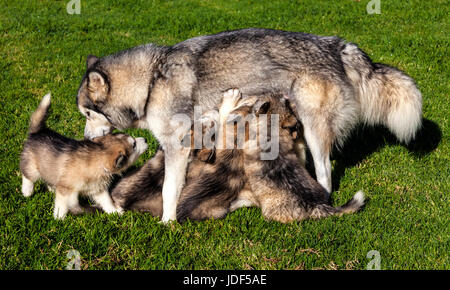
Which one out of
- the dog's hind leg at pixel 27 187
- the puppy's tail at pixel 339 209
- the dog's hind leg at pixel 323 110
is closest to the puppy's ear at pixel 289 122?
the dog's hind leg at pixel 323 110

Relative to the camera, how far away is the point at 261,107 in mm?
4855

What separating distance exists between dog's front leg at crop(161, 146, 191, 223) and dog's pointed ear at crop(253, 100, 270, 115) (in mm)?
894

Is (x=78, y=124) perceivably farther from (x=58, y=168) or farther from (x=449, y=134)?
(x=449, y=134)

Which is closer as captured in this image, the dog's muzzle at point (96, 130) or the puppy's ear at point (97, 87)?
the puppy's ear at point (97, 87)

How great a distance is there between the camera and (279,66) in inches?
197

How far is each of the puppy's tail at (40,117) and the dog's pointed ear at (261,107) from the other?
2394 millimetres

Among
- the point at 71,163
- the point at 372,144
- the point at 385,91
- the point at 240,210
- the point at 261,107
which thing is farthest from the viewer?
the point at 372,144

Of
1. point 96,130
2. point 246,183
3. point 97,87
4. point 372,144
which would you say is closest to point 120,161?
point 96,130

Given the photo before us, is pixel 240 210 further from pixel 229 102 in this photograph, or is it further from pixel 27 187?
pixel 27 187

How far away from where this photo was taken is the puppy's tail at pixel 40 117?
4.88 meters

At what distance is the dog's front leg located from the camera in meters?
4.71

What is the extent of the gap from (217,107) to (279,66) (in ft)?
2.90

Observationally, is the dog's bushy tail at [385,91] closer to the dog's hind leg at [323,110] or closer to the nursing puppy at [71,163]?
the dog's hind leg at [323,110]

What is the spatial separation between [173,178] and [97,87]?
4.80 feet
